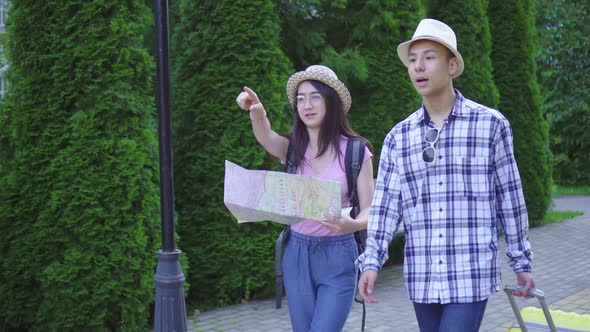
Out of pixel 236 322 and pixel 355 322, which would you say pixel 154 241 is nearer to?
pixel 236 322

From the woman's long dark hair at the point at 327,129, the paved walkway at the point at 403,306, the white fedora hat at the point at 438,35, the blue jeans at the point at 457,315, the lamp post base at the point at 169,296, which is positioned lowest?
the paved walkway at the point at 403,306

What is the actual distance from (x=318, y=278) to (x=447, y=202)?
899 mm

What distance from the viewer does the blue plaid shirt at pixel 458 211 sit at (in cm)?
286

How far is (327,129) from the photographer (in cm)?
374

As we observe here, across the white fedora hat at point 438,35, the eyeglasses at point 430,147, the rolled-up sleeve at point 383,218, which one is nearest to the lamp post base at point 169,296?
the rolled-up sleeve at point 383,218

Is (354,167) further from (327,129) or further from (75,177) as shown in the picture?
(75,177)

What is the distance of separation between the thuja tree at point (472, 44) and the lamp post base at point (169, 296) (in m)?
6.99

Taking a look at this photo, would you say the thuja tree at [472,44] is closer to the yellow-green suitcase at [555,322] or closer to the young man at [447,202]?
the yellow-green suitcase at [555,322]

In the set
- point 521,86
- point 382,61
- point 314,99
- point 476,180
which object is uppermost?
point 521,86

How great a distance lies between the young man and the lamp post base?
6.77ft

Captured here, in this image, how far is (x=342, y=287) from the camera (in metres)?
3.52

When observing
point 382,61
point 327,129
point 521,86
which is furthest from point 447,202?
point 521,86

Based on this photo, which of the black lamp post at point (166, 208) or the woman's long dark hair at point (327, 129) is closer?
the woman's long dark hair at point (327, 129)

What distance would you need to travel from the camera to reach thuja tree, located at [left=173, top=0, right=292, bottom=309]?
7008 millimetres
